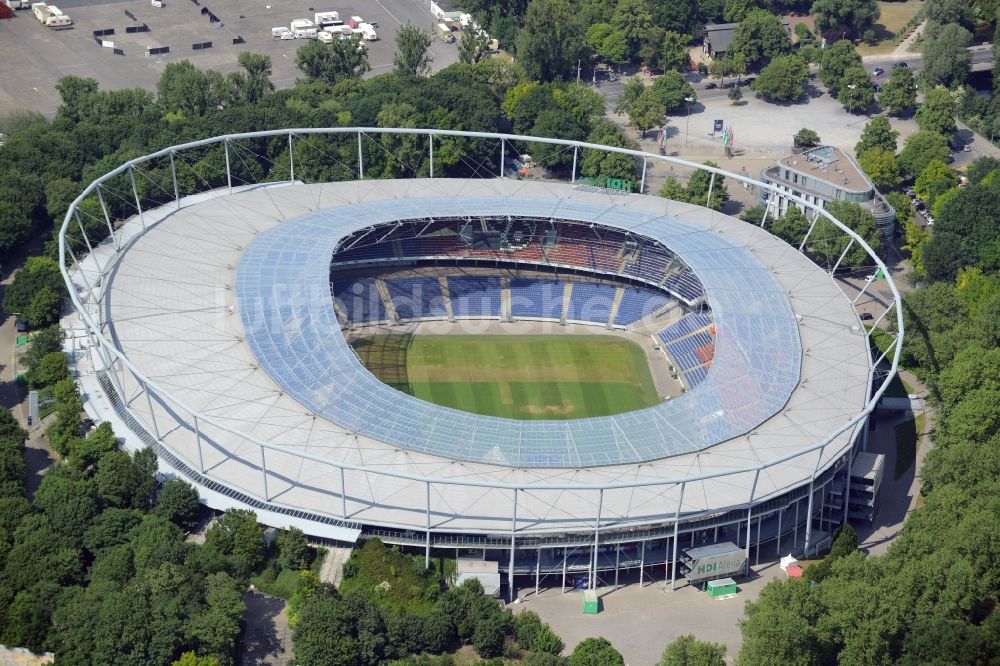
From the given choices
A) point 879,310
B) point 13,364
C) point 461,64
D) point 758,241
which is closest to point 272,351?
point 13,364

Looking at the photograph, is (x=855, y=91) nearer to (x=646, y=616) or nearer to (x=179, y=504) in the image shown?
(x=646, y=616)

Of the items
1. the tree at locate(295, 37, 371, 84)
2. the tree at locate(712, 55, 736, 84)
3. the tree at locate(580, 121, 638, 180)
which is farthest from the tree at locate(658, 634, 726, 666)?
the tree at locate(712, 55, 736, 84)

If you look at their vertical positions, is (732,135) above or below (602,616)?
above

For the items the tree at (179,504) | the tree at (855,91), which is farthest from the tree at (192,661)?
the tree at (855,91)

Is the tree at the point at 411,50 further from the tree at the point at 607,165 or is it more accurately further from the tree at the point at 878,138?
the tree at the point at 878,138

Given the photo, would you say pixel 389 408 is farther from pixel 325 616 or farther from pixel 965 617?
pixel 965 617

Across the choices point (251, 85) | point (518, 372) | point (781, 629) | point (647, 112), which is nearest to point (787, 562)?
point (781, 629)

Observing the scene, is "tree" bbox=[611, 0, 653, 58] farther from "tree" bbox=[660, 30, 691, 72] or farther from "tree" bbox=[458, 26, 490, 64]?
"tree" bbox=[458, 26, 490, 64]
